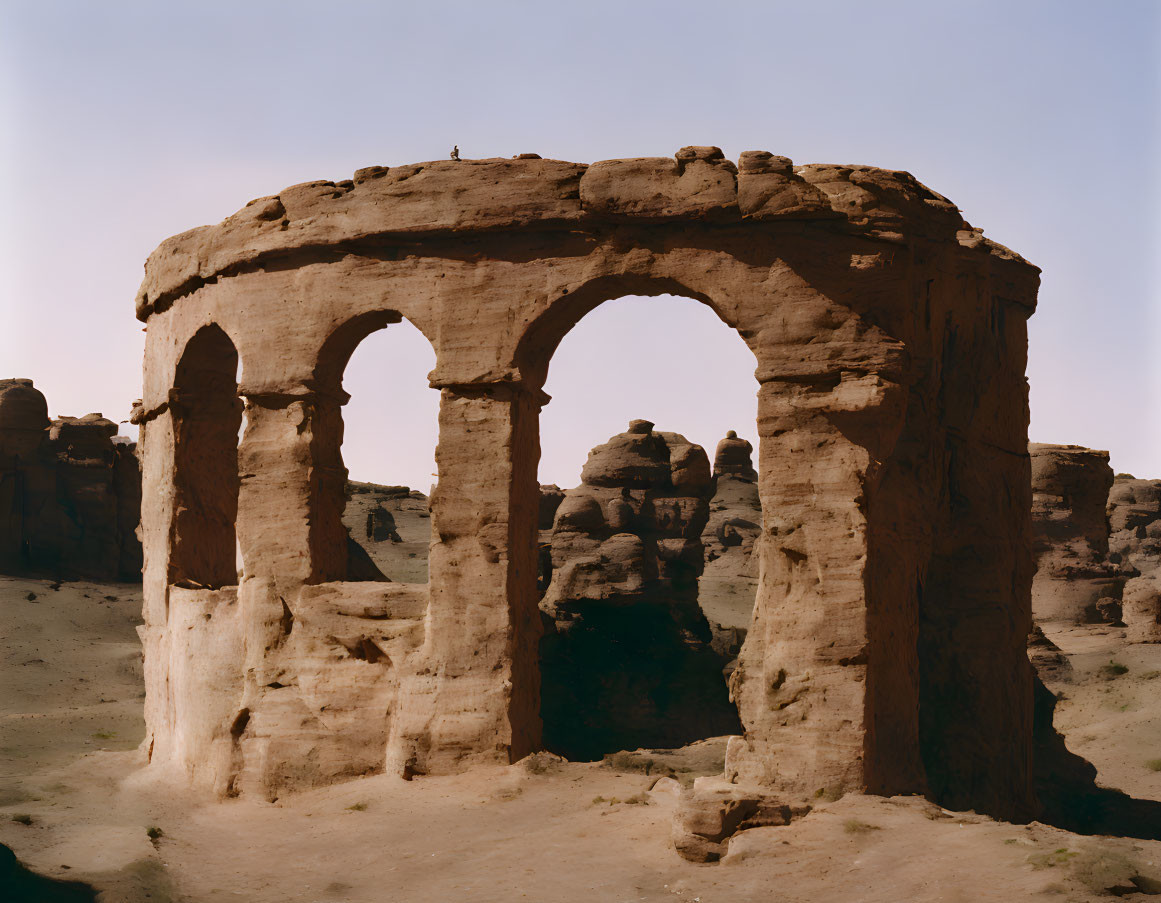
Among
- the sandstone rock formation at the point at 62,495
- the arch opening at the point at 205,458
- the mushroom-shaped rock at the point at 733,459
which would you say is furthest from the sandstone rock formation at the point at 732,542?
the sandstone rock formation at the point at 62,495

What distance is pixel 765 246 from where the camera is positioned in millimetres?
8875

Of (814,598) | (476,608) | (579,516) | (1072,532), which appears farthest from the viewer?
(1072,532)

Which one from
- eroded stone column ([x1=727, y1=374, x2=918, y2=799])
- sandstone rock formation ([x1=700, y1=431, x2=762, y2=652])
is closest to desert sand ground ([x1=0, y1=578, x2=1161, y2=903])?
eroded stone column ([x1=727, y1=374, x2=918, y2=799])

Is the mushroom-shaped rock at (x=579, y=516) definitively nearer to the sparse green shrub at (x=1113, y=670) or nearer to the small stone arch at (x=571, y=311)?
the sparse green shrub at (x=1113, y=670)

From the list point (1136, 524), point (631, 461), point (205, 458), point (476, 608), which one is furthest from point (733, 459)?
point (476, 608)

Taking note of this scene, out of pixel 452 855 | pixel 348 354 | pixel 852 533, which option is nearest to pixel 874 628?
pixel 852 533

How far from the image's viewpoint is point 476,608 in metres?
9.30

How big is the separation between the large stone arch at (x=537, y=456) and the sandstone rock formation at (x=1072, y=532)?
9.50 meters

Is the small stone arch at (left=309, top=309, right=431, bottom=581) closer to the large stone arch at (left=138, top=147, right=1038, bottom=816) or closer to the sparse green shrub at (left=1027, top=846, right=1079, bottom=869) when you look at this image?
the large stone arch at (left=138, top=147, right=1038, bottom=816)

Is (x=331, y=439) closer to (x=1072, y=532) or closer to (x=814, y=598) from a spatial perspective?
(x=814, y=598)

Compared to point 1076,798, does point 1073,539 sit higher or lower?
higher

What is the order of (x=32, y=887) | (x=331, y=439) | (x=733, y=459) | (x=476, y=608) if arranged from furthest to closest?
1. (x=733, y=459)
2. (x=331, y=439)
3. (x=476, y=608)
4. (x=32, y=887)

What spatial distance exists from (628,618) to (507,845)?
898cm

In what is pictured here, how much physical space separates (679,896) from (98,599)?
20.9 meters
